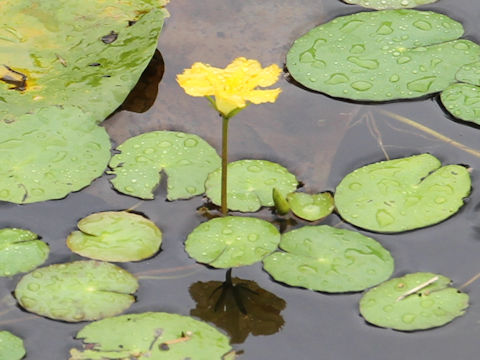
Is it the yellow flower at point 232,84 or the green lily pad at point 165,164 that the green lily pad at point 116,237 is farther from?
the yellow flower at point 232,84

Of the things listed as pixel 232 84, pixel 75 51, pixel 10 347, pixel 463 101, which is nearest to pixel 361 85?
pixel 463 101

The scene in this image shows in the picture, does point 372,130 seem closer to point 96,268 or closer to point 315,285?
point 315,285

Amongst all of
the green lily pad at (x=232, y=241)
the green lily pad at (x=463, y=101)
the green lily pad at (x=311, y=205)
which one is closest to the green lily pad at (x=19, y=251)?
the green lily pad at (x=232, y=241)

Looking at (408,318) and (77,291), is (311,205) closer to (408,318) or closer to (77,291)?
(408,318)

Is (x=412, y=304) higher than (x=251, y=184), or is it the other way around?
(x=251, y=184)

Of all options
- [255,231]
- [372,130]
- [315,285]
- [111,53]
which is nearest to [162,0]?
[111,53]

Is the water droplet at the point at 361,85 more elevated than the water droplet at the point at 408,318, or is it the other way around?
the water droplet at the point at 361,85
